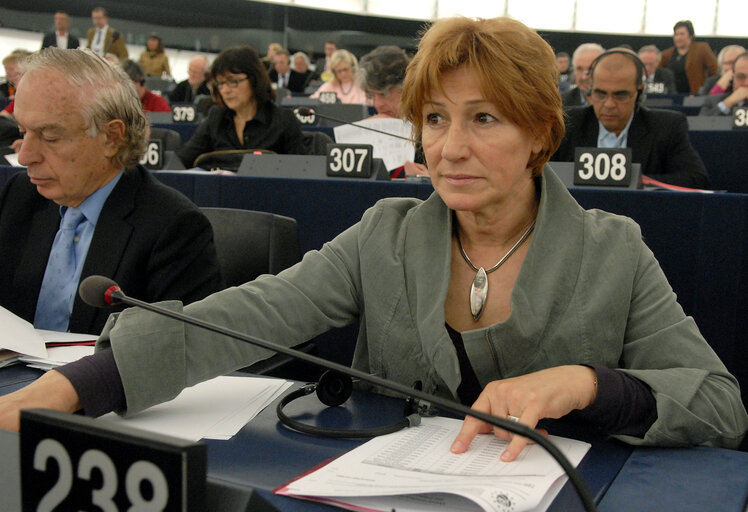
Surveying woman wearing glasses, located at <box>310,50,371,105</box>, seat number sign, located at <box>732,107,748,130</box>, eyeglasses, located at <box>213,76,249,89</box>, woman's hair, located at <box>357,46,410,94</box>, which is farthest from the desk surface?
woman wearing glasses, located at <box>310,50,371,105</box>

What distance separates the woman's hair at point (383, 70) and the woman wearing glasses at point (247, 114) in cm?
51

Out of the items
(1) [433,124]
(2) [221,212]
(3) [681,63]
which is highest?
(3) [681,63]

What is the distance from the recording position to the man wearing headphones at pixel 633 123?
326cm

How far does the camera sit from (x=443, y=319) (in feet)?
3.51

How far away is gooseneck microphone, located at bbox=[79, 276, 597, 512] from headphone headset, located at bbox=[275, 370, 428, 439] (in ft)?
0.47

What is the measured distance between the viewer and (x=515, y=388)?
89 centimetres

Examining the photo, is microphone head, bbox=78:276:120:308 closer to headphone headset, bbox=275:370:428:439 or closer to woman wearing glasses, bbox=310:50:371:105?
headphone headset, bbox=275:370:428:439

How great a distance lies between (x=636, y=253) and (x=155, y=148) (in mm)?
2222

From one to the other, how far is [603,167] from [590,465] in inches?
62.8

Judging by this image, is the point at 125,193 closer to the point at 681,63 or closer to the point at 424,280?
the point at 424,280

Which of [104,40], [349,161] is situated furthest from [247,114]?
[104,40]

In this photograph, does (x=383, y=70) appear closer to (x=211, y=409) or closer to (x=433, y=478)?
(x=211, y=409)

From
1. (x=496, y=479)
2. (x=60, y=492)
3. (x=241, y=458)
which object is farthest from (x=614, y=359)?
(x=60, y=492)

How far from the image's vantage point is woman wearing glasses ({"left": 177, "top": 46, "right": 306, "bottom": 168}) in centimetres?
384
